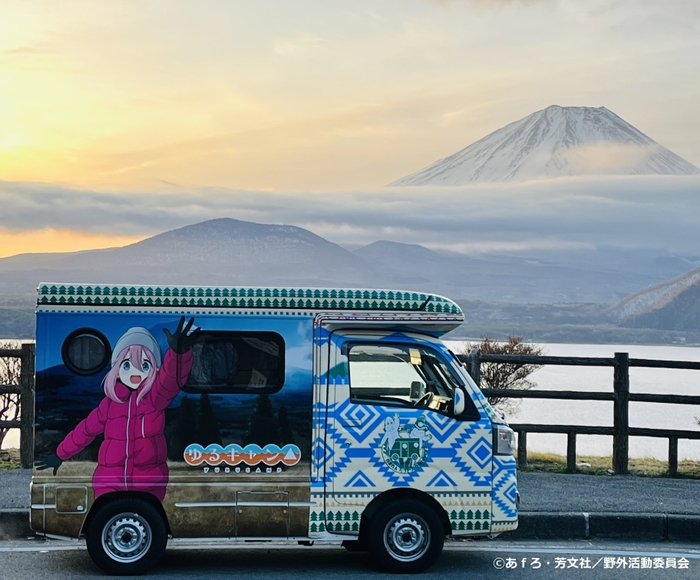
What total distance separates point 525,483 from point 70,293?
6173 mm

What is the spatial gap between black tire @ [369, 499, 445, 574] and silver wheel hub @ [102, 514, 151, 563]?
1757 millimetres

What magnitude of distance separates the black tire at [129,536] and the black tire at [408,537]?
1671 mm

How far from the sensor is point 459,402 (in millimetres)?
7574

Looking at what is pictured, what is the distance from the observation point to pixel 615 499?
1023 cm

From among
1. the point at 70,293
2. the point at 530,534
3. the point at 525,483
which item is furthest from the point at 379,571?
the point at 525,483

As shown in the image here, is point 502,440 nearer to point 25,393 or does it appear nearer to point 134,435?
point 134,435

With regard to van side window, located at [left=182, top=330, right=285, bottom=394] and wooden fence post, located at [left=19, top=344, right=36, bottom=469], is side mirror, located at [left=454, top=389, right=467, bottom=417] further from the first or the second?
wooden fence post, located at [left=19, top=344, right=36, bottom=469]

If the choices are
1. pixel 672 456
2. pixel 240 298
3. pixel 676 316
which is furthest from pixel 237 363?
pixel 676 316

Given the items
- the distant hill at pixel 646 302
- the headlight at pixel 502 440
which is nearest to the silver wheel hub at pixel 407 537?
the headlight at pixel 502 440

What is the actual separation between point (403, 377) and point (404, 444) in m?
0.59

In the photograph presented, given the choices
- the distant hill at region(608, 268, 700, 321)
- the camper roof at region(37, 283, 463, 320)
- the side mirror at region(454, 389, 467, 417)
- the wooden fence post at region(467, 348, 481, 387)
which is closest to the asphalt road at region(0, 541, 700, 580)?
the side mirror at region(454, 389, 467, 417)

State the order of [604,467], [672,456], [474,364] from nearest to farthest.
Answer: [474,364]
[672,456]
[604,467]

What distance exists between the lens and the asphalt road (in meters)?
7.47

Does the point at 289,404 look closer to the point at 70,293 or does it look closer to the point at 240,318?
the point at 240,318
